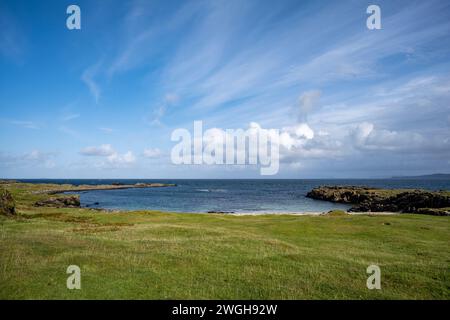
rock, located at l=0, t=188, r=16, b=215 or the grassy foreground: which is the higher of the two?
rock, located at l=0, t=188, r=16, b=215

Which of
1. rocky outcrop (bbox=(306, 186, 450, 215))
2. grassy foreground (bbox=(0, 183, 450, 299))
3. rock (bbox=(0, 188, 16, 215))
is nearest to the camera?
grassy foreground (bbox=(0, 183, 450, 299))

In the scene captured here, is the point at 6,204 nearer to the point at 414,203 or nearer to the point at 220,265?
the point at 220,265

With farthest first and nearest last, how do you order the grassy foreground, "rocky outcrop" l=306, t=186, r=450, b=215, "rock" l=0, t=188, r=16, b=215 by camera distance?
"rocky outcrop" l=306, t=186, r=450, b=215 → "rock" l=0, t=188, r=16, b=215 → the grassy foreground

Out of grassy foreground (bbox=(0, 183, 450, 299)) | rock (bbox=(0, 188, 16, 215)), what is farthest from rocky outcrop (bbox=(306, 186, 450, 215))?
rock (bbox=(0, 188, 16, 215))

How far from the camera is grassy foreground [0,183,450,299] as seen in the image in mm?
17172

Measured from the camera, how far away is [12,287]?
16641 mm

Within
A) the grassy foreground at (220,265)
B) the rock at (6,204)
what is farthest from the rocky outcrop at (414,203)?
the rock at (6,204)

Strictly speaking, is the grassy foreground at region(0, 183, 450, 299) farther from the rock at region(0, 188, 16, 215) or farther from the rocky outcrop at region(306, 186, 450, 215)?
the rocky outcrop at region(306, 186, 450, 215)

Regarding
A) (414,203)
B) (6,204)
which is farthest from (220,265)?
(414,203)

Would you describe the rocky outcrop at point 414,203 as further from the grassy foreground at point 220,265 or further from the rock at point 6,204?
the rock at point 6,204

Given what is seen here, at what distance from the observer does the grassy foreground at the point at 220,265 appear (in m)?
17.2

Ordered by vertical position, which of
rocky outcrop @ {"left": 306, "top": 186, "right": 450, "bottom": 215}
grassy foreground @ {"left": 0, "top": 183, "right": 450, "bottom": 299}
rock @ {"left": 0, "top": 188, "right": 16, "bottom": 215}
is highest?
rock @ {"left": 0, "top": 188, "right": 16, "bottom": 215}
